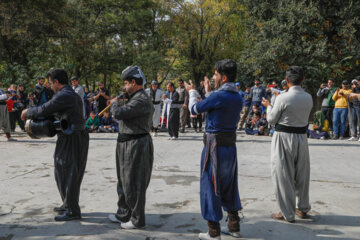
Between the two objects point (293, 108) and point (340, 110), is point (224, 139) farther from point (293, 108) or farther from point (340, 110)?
point (340, 110)

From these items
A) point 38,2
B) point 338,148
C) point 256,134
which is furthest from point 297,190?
point 38,2

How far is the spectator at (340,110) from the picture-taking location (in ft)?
37.4

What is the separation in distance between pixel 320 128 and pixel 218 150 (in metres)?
9.27

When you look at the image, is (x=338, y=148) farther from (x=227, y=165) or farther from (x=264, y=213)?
(x=227, y=165)

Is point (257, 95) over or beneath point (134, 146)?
over

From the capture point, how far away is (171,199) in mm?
5039

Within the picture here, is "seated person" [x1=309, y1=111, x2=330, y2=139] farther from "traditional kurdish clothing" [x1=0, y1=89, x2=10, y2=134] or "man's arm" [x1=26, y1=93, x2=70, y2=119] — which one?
"traditional kurdish clothing" [x1=0, y1=89, x2=10, y2=134]

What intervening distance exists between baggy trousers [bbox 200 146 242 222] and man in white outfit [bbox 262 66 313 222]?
2.38ft

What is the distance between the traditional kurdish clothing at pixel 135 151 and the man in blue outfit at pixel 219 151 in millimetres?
630

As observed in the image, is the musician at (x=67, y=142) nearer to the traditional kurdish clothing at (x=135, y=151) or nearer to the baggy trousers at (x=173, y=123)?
the traditional kurdish clothing at (x=135, y=151)

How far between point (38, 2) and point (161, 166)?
17.0m

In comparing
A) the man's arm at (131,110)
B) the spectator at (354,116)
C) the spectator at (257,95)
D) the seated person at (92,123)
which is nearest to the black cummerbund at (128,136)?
the man's arm at (131,110)

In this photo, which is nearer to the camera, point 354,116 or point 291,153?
point 291,153

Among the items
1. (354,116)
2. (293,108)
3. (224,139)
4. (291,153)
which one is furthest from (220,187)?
(354,116)
